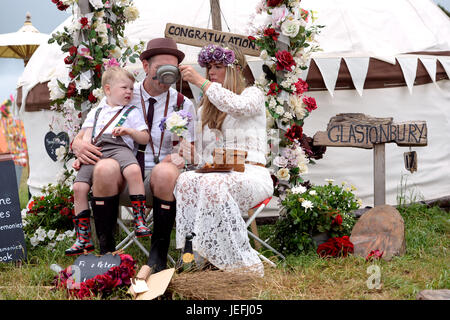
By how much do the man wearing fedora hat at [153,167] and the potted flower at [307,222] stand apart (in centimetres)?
99

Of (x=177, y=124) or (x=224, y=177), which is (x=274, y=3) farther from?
(x=224, y=177)

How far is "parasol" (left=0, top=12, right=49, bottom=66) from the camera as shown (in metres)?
8.90

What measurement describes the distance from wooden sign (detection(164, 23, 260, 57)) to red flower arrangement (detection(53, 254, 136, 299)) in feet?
7.44

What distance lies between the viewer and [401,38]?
5570 millimetres

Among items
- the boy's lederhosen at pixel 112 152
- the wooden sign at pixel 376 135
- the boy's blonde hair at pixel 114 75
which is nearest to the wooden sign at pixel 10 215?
the boy's lederhosen at pixel 112 152

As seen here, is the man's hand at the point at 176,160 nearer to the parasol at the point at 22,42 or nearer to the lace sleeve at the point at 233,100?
the lace sleeve at the point at 233,100

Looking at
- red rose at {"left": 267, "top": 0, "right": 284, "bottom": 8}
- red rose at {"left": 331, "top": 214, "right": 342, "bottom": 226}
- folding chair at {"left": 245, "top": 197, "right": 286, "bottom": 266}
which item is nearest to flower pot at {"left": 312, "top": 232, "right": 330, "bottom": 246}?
red rose at {"left": 331, "top": 214, "right": 342, "bottom": 226}

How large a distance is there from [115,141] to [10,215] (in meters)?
1.16

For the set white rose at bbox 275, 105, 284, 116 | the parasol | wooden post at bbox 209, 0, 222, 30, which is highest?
the parasol

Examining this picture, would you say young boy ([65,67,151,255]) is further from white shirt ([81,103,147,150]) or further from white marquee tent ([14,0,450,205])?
white marquee tent ([14,0,450,205])

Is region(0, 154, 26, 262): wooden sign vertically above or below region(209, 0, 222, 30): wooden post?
below

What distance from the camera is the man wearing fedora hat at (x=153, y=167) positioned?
311 cm
